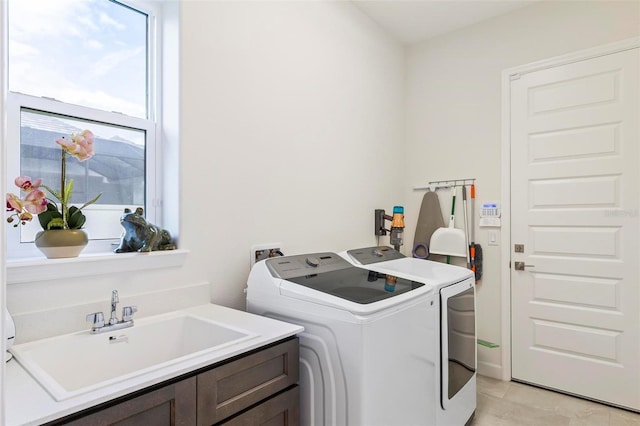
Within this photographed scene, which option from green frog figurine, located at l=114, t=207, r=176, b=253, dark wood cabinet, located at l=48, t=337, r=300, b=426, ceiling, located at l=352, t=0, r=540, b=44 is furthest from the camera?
ceiling, located at l=352, t=0, r=540, b=44

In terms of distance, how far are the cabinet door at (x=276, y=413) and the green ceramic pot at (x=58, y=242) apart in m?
0.77

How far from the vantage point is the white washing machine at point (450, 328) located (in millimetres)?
1706

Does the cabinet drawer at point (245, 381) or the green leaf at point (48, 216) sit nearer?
the cabinet drawer at point (245, 381)

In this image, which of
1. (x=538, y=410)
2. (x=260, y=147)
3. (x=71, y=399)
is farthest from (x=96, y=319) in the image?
(x=538, y=410)

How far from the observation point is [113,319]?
1.29m

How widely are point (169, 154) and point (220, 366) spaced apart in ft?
3.23

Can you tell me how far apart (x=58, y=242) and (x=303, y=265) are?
0.98 metres

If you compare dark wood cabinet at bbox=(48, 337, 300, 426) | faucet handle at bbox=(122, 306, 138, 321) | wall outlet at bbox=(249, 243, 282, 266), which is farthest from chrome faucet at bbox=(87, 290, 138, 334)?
wall outlet at bbox=(249, 243, 282, 266)

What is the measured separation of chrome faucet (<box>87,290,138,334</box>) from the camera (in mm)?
1240

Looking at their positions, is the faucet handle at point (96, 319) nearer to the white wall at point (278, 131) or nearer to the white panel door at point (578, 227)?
the white wall at point (278, 131)

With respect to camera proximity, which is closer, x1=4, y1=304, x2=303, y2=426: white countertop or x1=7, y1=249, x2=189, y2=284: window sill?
x1=4, y1=304, x2=303, y2=426: white countertop

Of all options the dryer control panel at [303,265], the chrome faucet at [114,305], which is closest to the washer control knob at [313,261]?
the dryer control panel at [303,265]

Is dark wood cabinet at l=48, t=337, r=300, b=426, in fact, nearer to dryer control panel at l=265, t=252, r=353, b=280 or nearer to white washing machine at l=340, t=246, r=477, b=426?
dryer control panel at l=265, t=252, r=353, b=280

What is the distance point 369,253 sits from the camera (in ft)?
7.48
